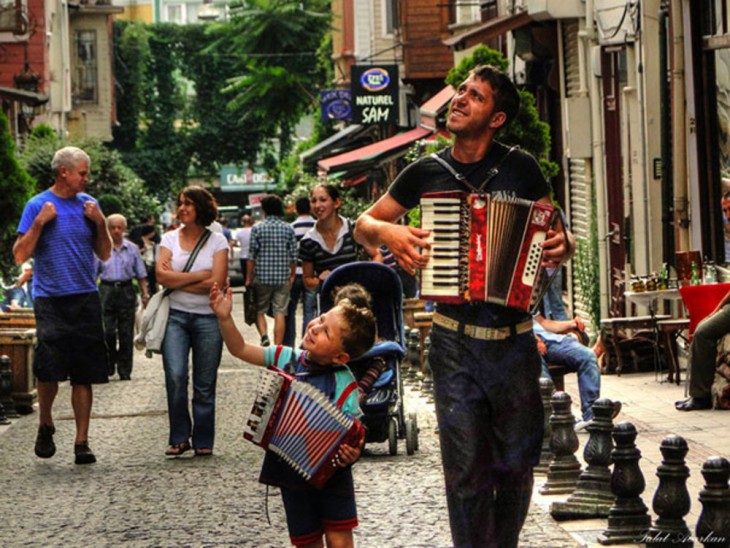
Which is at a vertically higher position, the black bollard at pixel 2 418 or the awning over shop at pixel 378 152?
the awning over shop at pixel 378 152

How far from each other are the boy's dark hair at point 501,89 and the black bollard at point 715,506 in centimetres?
160

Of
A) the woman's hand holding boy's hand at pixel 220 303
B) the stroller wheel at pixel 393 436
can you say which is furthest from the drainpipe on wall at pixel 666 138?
the woman's hand holding boy's hand at pixel 220 303

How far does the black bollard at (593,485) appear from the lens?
1065cm

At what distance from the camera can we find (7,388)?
18.3m

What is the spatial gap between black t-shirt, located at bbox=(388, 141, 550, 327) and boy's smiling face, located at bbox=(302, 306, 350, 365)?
42cm

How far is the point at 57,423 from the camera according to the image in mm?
17594

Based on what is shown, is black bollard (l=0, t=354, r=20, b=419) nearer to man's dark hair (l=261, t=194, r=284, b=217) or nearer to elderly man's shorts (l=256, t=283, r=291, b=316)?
elderly man's shorts (l=256, t=283, r=291, b=316)

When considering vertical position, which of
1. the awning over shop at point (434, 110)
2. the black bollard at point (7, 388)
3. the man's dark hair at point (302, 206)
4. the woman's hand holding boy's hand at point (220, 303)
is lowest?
the black bollard at point (7, 388)

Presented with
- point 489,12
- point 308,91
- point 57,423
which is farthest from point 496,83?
point 308,91

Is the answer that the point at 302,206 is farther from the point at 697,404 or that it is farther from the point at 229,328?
the point at 229,328

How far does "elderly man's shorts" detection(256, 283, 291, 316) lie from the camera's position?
23.1 m

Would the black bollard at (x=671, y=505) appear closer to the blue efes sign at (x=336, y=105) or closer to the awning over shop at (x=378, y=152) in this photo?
the awning over shop at (x=378, y=152)

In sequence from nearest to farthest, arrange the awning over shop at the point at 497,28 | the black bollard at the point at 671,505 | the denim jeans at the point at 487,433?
the denim jeans at the point at 487,433 < the black bollard at the point at 671,505 < the awning over shop at the point at 497,28

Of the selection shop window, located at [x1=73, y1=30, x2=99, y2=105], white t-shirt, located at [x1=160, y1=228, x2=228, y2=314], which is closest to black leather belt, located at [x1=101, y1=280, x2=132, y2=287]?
white t-shirt, located at [x1=160, y1=228, x2=228, y2=314]
